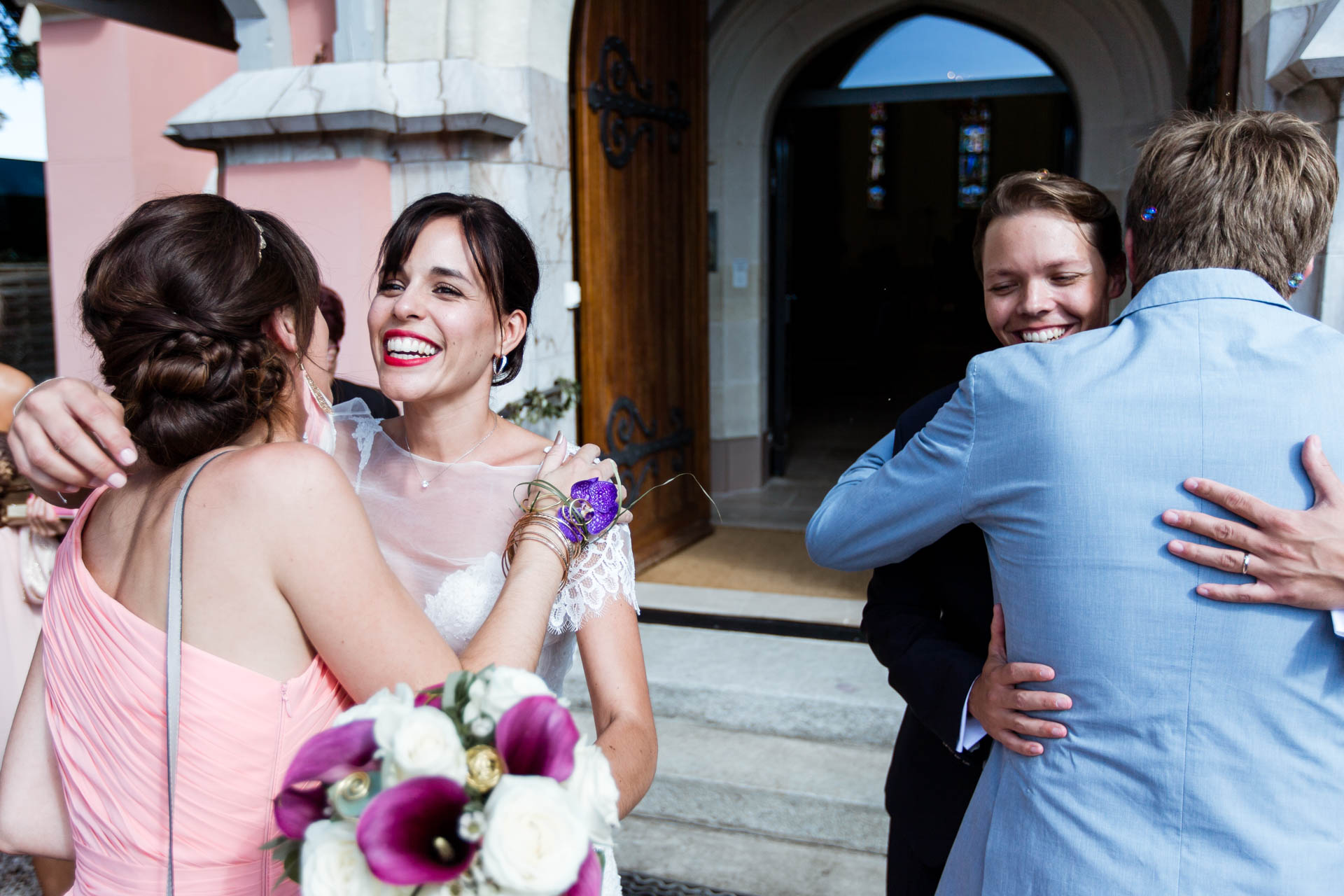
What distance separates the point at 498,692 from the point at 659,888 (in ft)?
7.34

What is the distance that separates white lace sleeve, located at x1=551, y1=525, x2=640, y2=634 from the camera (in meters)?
1.60

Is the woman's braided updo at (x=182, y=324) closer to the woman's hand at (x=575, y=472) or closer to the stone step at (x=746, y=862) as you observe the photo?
the woman's hand at (x=575, y=472)

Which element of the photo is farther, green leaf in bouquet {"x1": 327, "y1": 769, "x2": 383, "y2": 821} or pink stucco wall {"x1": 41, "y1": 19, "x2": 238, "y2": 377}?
pink stucco wall {"x1": 41, "y1": 19, "x2": 238, "y2": 377}

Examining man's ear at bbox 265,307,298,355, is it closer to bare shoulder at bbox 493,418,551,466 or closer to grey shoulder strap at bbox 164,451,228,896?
grey shoulder strap at bbox 164,451,228,896

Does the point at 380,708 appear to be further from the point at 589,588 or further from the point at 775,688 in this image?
the point at 775,688

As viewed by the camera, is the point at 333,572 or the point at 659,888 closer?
the point at 333,572

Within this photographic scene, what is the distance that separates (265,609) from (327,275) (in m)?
3.00

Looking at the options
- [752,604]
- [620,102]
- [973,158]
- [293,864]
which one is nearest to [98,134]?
[620,102]

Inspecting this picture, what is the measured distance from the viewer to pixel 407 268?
1809 mm

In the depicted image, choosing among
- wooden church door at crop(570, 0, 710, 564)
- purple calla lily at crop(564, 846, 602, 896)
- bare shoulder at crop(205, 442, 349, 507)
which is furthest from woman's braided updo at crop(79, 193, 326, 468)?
wooden church door at crop(570, 0, 710, 564)

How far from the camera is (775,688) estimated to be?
350cm

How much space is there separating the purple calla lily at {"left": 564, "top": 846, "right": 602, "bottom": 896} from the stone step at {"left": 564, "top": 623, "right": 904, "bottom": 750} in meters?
2.65

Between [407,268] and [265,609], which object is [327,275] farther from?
[265,609]

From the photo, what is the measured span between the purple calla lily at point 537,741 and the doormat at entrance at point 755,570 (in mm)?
3840
